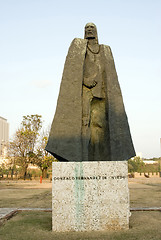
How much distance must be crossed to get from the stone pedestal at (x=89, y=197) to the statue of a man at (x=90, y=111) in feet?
1.19

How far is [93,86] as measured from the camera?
5129mm

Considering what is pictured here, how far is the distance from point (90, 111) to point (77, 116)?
1.19ft

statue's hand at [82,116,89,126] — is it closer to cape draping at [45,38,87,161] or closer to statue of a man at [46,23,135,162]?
statue of a man at [46,23,135,162]

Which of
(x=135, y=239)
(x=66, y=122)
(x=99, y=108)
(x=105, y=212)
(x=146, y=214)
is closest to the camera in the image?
(x=135, y=239)

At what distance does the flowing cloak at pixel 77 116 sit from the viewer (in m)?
4.70

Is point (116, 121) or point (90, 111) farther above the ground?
point (90, 111)

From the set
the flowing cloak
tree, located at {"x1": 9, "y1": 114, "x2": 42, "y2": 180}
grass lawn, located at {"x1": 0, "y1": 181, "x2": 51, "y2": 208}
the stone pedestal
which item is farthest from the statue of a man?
tree, located at {"x1": 9, "y1": 114, "x2": 42, "y2": 180}

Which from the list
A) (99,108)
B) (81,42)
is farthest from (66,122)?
(81,42)

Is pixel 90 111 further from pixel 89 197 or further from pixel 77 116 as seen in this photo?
pixel 89 197

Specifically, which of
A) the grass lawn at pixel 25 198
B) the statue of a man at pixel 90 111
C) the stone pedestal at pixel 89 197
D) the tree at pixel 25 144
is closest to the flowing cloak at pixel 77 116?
the statue of a man at pixel 90 111

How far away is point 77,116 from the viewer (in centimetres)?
484

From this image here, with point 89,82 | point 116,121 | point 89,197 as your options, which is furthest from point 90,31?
point 89,197

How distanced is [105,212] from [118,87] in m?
2.48

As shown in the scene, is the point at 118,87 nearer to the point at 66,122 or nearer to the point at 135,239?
the point at 66,122
